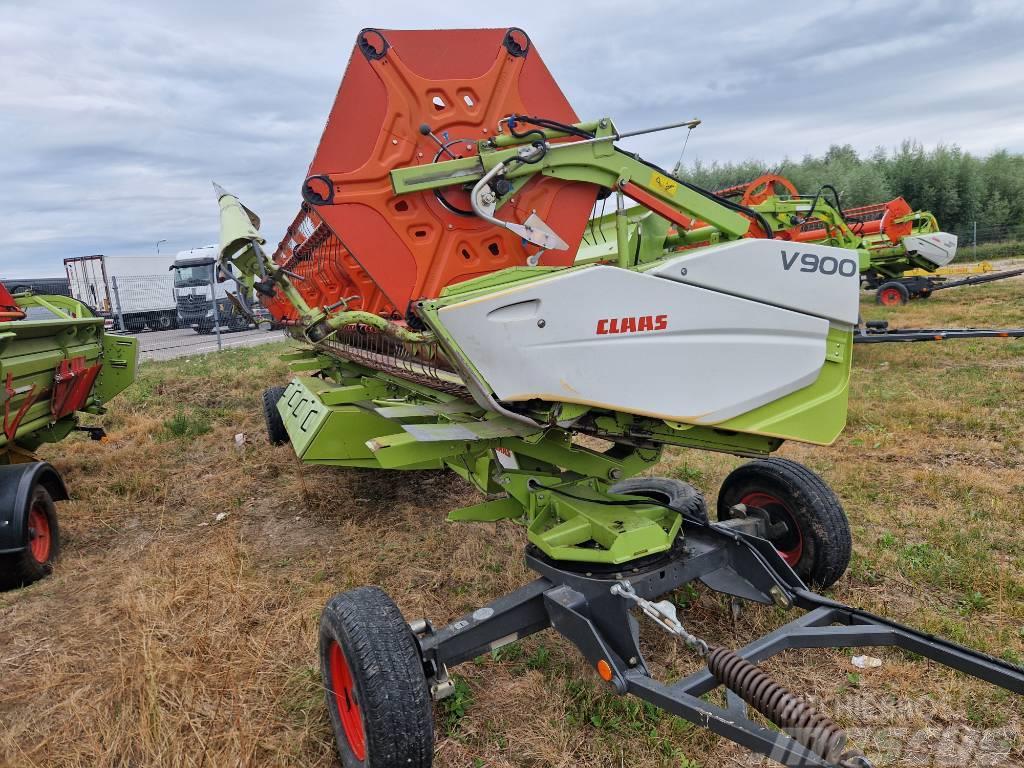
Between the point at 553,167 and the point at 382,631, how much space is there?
1964 mm

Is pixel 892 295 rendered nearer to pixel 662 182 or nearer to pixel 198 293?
pixel 662 182

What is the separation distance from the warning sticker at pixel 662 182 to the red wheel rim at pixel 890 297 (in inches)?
553

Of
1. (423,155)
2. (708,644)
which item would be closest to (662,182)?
(423,155)

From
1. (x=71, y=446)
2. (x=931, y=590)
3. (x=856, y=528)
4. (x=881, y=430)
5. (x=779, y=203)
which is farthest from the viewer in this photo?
(x=779, y=203)

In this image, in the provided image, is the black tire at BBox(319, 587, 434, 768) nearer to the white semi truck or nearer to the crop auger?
the crop auger

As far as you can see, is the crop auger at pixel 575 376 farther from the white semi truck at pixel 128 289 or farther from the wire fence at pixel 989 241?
the wire fence at pixel 989 241

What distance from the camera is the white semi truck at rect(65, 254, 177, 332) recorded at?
84.0 feet

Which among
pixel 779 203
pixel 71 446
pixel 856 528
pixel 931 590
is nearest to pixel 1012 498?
pixel 856 528

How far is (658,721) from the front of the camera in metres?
2.33

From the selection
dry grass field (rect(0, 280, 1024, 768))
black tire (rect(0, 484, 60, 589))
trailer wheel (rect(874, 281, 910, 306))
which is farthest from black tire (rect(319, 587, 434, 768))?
trailer wheel (rect(874, 281, 910, 306))

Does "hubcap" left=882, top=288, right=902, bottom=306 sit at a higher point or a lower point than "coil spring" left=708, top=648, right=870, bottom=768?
higher

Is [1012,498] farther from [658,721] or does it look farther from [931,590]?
[658,721]

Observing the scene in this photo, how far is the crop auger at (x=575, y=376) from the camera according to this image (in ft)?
6.88

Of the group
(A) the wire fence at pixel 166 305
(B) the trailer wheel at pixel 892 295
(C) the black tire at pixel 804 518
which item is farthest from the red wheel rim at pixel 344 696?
(A) the wire fence at pixel 166 305
